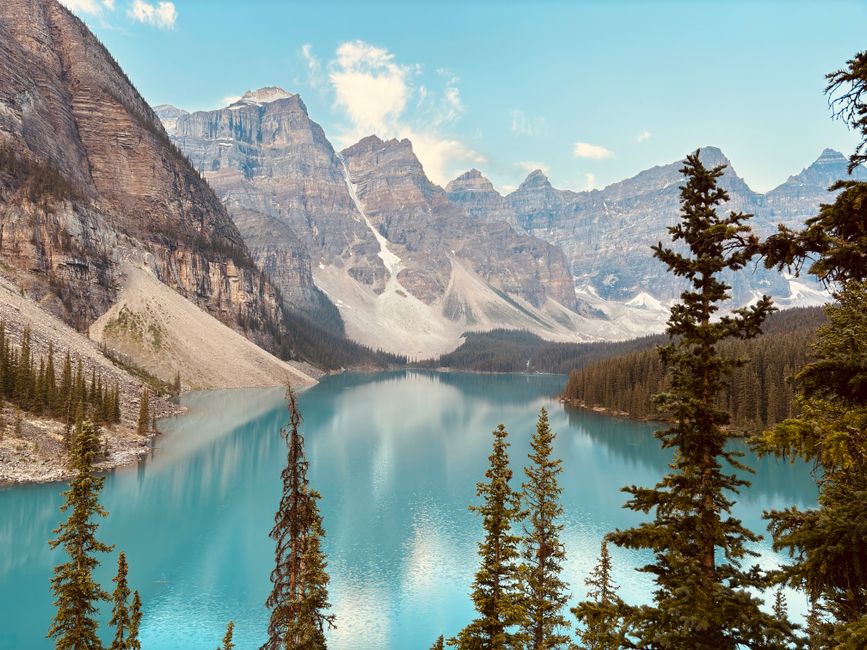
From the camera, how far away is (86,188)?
513 ft

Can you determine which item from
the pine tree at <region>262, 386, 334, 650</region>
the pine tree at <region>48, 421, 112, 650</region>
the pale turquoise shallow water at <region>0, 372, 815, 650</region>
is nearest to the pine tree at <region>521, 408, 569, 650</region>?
the pine tree at <region>262, 386, 334, 650</region>

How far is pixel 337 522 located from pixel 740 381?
84118 mm

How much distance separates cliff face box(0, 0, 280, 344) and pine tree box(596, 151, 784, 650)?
452ft

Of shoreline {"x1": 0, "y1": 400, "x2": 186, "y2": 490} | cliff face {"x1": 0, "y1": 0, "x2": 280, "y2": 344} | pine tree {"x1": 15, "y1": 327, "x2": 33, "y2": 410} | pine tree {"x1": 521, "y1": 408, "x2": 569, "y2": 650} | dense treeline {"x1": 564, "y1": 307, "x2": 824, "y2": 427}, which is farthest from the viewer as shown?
cliff face {"x1": 0, "y1": 0, "x2": 280, "y2": 344}

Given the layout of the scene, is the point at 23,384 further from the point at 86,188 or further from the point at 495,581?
the point at 86,188

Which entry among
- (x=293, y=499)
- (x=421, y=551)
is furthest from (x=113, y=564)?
(x=293, y=499)

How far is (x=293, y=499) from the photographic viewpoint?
1630cm

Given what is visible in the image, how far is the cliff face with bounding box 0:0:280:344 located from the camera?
12350 cm

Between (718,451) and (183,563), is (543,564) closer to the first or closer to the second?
(718,451)

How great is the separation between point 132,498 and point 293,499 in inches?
1631

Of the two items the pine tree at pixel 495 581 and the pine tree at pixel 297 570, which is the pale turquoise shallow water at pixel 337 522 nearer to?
the pine tree at pixel 297 570

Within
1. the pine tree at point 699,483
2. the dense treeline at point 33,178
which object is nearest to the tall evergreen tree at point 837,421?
the pine tree at point 699,483

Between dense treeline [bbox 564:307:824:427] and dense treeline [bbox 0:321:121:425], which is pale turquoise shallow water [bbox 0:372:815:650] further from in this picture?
dense treeline [bbox 564:307:824:427]

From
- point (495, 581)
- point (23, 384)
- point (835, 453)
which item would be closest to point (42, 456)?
point (23, 384)
